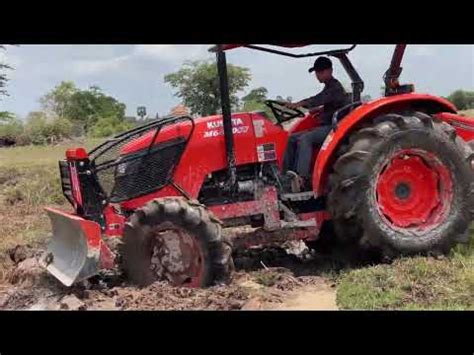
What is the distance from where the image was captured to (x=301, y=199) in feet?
20.6

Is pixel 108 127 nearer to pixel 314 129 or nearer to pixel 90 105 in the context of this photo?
pixel 90 105

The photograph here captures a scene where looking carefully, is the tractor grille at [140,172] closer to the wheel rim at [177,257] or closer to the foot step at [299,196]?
the wheel rim at [177,257]

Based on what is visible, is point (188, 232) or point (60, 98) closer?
point (188, 232)

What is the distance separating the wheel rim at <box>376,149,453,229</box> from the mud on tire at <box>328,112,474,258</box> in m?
0.01

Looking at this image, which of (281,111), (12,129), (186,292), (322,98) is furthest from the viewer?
(12,129)

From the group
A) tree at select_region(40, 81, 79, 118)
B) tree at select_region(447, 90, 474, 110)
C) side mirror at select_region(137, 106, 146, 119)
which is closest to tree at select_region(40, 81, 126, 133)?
tree at select_region(40, 81, 79, 118)

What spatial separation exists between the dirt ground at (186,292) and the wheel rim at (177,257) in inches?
6.2

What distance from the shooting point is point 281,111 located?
22.0ft

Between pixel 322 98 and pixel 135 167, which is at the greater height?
pixel 322 98

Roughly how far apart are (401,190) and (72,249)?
3165 mm

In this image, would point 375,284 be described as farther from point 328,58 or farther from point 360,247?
point 328,58

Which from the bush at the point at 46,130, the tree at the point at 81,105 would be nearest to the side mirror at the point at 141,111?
the bush at the point at 46,130

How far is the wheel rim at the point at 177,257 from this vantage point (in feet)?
18.3

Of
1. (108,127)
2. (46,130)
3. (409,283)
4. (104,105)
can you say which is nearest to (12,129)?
(46,130)
